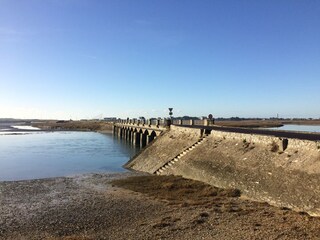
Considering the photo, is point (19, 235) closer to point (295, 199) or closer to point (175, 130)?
point (295, 199)

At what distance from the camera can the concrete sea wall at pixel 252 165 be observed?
58.3ft

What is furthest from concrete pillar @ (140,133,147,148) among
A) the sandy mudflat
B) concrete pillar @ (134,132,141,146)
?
Answer: the sandy mudflat

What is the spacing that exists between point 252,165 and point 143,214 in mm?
8436

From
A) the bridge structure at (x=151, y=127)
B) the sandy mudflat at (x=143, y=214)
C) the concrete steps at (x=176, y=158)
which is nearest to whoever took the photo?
the sandy mudflat at (x=143, y=214)

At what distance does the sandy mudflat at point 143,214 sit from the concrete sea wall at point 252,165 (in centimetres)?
102

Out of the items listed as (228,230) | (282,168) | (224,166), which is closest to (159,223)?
(228,230)

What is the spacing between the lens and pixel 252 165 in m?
22.5

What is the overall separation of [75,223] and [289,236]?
9485 mm

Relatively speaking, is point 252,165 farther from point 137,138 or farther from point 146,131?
point 137,138

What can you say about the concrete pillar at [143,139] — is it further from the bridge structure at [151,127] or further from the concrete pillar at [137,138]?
the concrete pillar at [137,138]

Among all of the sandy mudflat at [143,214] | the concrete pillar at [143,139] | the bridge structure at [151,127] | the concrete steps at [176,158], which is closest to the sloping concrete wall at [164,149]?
the concrete steps at [176,158]

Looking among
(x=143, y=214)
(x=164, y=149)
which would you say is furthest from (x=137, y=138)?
(x=143, y=214)

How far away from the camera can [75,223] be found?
54.4 feet

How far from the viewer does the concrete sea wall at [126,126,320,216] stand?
17.8 metres
